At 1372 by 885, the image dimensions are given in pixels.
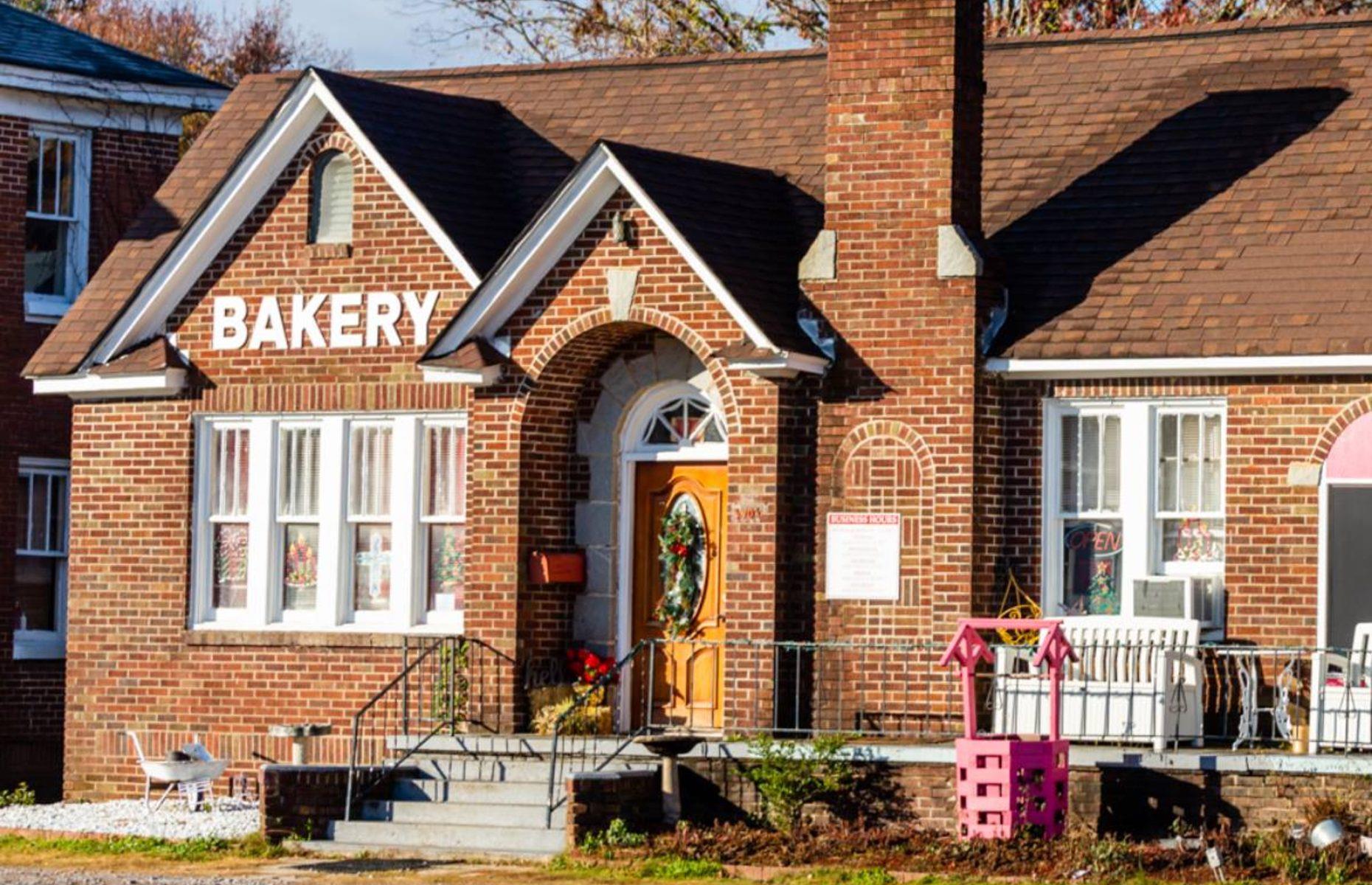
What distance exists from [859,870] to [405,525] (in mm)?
6365

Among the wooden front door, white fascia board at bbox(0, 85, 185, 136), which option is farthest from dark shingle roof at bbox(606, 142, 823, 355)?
white fascia board at bbox(0, 85, 185, 136)

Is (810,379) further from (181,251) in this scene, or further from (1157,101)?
(181,251)

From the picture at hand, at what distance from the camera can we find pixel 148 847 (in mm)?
19688

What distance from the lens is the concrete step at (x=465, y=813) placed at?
19.1 m

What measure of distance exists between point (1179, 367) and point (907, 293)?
219 cm

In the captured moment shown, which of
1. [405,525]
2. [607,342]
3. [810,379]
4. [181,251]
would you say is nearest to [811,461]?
[810,379]

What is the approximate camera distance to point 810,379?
2078 cm

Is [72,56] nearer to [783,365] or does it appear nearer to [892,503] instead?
[783,365]

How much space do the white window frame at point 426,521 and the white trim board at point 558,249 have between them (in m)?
1.12

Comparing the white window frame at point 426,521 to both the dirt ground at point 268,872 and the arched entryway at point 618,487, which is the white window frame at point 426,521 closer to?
the arched entryway at point 618,487

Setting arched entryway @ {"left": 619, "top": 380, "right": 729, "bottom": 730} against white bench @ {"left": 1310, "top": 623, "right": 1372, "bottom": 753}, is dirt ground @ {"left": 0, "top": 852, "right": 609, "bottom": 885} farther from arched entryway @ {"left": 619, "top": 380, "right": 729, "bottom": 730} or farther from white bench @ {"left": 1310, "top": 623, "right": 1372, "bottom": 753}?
white bench @ {"left": 1310, "top": 623, "right": 1372, "bottom": 753}

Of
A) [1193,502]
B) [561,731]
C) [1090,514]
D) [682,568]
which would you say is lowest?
[561,731]

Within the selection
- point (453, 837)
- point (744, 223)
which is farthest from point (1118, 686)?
point (744, 223)

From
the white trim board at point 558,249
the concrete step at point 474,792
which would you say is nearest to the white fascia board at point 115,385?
the white trim board at point 558,249
